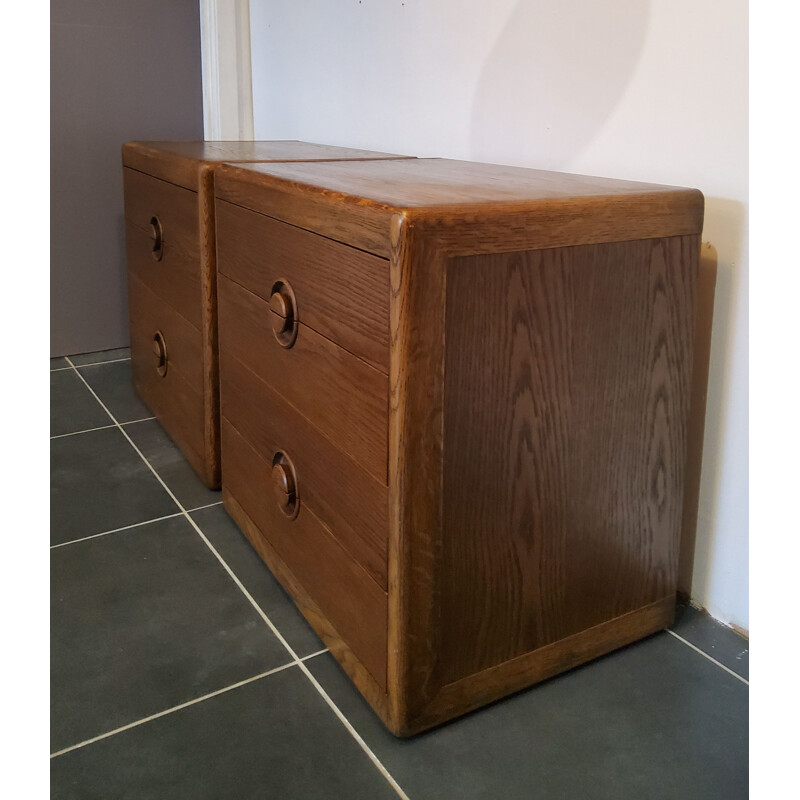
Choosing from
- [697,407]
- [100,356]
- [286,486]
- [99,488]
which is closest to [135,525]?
[99,488]

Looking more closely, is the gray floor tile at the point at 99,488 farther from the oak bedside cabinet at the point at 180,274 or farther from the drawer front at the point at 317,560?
the drawer front at the point at 317,560

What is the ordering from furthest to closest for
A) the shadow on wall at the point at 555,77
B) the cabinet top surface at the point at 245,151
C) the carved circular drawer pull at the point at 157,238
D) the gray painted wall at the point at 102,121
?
the gray painted wall at the point at 102,121, the carved circular drawer pull at the point at 157,238, the cabinet top surface at the point at 245,151, the shadow on wall at the point at 555,77

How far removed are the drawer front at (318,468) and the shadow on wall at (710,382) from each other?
0.48m

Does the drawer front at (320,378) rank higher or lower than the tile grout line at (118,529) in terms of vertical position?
higher

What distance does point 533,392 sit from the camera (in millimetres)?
865

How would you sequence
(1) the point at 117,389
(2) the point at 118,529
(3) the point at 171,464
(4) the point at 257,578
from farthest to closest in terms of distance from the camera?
(1) the point at 117,389 < (3) the point at 171,464 < (2) the point at 118,529 < (4) the point at 257,578

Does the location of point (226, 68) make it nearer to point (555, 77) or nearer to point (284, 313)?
point (555, 77)

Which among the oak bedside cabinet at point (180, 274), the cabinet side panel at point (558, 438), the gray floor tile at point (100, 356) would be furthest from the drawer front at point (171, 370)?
the cabinet side panel at point (558, 438)

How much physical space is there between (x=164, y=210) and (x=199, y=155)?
147 mm

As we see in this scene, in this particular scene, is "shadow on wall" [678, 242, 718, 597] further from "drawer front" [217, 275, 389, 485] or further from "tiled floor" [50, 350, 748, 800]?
"drawer front" [217, 275, 389, 485]

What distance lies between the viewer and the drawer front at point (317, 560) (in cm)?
90

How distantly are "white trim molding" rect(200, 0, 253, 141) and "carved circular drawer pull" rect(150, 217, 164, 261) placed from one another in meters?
0.76

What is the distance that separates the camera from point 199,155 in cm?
141
